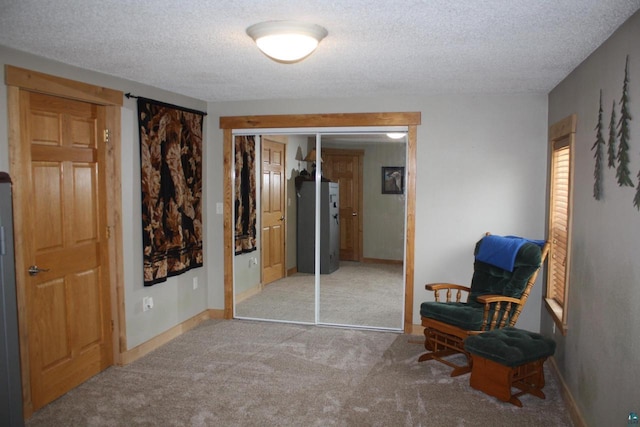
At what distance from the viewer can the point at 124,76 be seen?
12.5ft

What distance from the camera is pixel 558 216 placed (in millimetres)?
4086

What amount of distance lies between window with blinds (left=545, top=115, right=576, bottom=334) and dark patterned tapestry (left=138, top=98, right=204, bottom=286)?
320 centimetres

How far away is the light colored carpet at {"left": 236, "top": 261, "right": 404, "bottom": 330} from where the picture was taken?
4.95 m

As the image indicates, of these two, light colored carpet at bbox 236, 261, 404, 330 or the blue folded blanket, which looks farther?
light colored carpet at bbox 236, 261, 404, 330

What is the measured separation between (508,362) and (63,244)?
309cm

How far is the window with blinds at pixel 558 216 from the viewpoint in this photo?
379 cm

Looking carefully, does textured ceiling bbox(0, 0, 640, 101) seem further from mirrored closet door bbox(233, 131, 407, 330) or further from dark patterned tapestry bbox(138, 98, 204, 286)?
mirrored closet door bbox(233, 131, 407, 330)

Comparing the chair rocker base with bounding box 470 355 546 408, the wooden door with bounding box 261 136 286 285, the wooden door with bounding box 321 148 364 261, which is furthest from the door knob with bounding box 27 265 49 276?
the chair rocker base with bounding box 470 355 546 408

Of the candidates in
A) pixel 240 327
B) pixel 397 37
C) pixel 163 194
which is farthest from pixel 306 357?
pixel 397 37

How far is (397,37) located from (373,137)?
216 centimetres

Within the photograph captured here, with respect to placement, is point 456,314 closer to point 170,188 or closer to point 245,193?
point 245,193

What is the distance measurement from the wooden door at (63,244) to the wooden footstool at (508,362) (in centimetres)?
276

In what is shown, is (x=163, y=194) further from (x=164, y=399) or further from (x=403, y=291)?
(x=403, y=291)

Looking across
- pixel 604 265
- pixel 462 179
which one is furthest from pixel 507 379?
pixel 462 179
